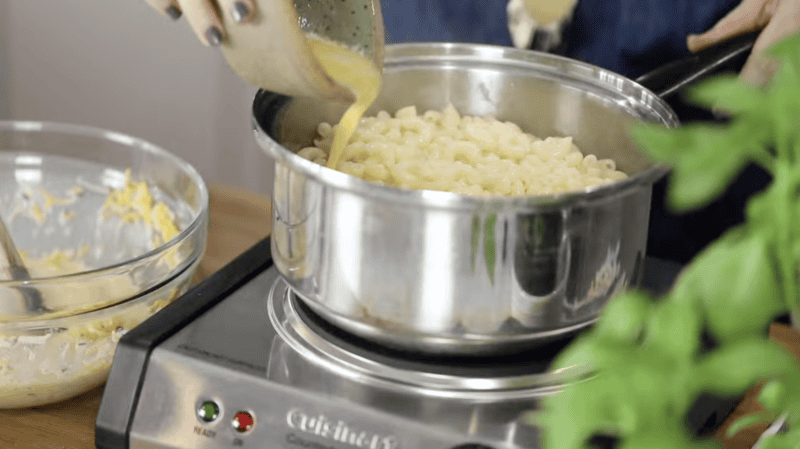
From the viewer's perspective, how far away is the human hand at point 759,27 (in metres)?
1.17

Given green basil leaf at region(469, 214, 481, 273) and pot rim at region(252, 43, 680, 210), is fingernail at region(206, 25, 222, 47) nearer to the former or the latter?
pot rim at region(252, 43, 680, 210)

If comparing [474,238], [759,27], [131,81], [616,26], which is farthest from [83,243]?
[131,81]

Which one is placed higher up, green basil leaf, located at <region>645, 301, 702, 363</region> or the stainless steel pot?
green basil leaf, located at <region>645, 301, 702, 363</region>

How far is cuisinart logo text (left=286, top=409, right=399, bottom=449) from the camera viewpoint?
75 cm

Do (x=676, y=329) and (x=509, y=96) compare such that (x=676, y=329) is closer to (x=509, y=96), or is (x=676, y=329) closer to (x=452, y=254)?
(x=452, y=254)

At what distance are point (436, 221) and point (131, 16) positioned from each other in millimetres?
1716

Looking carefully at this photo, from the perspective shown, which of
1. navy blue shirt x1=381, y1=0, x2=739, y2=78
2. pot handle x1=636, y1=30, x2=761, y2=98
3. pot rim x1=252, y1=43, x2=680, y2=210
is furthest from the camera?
navy blue shirt x1=381, y1=0, x2=739, y2=78

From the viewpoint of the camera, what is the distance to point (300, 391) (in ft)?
2.54

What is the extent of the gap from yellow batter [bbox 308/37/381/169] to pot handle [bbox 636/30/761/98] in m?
0.29

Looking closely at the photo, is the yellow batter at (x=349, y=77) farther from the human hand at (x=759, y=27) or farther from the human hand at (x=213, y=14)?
the human hand at (x=759, y=27)

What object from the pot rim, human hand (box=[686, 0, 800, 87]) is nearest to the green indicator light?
the pot rim

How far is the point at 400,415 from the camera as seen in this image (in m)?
0.75

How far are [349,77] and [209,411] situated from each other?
0.35 meters

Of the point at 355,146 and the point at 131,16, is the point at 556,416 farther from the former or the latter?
the point at 131,16
